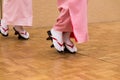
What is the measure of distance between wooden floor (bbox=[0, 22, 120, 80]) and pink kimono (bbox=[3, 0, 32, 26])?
0.15 metres

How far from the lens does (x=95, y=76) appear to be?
139cm

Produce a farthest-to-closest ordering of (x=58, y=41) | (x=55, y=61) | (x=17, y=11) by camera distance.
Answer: (x=17, y=11) < (x=58, y=41) < (x=55, y=61)

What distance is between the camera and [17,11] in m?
2.26

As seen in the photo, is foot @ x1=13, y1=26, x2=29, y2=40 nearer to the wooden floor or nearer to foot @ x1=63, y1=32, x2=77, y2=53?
the wooden floor

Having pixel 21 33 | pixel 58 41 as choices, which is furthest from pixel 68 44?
pixel 21 33

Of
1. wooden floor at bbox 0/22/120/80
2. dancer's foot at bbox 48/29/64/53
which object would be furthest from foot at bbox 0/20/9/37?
dancer's foot at bbox 48/29/64/53

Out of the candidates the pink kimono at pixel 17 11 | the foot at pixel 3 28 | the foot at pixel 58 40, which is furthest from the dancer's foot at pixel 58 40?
the foot at pixel 3 28

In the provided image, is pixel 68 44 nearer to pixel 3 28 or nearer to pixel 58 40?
pixel 58 40

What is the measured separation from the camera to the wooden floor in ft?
4.59

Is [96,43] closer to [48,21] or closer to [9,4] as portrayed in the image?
[9,4]

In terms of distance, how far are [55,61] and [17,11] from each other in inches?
29.5

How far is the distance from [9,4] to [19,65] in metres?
0.83

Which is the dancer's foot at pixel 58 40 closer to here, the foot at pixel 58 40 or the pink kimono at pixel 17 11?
the foot at pixel 58 40

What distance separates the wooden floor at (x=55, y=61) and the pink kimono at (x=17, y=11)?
6.0 inches
